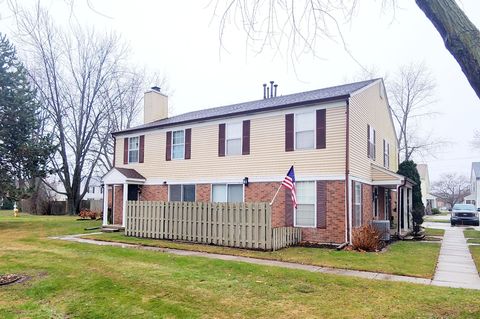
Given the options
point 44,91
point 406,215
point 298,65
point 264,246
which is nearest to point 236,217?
point 264,246

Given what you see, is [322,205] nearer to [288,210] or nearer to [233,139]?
[288,210]

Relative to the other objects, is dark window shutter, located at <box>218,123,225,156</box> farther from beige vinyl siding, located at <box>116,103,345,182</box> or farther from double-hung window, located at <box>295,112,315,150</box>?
double-hung window, located at <box>295,112,315,150</box>

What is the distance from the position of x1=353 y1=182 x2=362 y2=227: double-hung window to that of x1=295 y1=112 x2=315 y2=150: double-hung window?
2320 mm

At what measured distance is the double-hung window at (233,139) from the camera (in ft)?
53.4

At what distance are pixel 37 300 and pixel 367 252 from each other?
9436mm

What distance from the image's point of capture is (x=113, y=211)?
20203mm

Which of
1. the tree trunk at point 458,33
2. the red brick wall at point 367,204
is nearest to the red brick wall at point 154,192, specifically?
the red brick wall at point 367,204

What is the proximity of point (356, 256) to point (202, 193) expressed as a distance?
8133mm

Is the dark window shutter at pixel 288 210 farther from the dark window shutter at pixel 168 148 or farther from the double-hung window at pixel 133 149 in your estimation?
the double-hung window at pixel 133 149

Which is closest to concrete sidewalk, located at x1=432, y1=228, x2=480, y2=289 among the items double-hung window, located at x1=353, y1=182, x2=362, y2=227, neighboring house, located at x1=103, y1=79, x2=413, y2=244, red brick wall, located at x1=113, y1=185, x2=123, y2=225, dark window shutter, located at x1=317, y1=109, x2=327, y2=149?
double-hung window, located at x1=353, y1=182, x2=362, y2=227

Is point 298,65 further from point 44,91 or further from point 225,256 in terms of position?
point 44,91

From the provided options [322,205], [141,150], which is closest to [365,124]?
[322,205]

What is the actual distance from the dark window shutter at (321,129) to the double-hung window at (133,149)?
34.5 ft

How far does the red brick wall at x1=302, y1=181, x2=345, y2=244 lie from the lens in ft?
43.9
